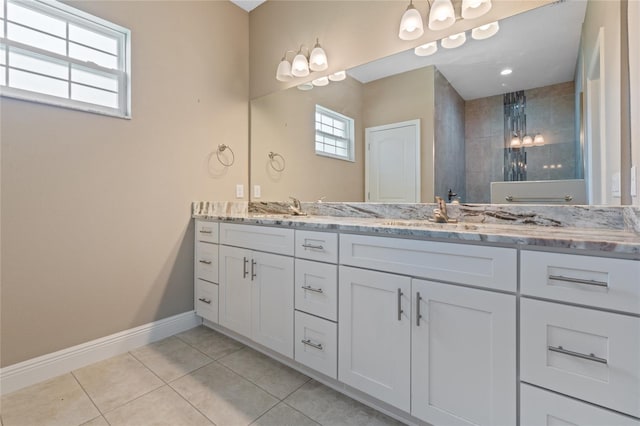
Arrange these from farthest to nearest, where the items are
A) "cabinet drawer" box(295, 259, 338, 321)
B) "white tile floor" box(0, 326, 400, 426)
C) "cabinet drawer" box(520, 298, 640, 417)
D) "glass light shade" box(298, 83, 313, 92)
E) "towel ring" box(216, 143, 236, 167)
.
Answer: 1. "towel ring" box(216, 143, 236, 167)
2. "glass light shade" box(298, 83, 313, 92)
3. "cabinet drawer" box(295, 259, 338, 321)
4. "white tile floor" box(0, 326, 400, 426)
5. "cabinet drawer" box(520, 298, 640, 417)

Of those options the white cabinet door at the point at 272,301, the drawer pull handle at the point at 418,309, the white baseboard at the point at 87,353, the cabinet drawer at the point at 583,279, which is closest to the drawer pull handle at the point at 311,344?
the white cabinet door at the point at 272,301

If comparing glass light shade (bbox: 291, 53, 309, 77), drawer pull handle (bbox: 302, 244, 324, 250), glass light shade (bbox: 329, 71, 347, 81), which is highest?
glass light shade (bbox: 291, 53, 309, 77)

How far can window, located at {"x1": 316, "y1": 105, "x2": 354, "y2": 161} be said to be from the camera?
2.19 metres

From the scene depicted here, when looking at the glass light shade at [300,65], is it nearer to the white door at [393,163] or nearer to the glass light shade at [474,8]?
the white door at [393,163]

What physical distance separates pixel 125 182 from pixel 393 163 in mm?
1786

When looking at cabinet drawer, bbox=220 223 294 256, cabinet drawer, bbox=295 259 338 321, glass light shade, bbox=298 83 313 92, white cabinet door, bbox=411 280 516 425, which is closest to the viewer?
white cabinet door, bbox=411 280 516 425

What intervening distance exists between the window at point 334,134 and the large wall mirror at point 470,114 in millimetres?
13

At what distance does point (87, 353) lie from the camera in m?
1.81

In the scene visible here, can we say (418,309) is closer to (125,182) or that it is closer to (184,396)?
(184,396)

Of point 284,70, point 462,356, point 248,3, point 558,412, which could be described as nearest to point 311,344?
point 462,356

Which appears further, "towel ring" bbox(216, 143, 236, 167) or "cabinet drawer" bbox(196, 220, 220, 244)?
"towel ring" bbox(216, 143, 236, 167)

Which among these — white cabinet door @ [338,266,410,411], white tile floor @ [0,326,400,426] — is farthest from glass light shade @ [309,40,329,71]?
white tile floor @ [0,326,400,426]

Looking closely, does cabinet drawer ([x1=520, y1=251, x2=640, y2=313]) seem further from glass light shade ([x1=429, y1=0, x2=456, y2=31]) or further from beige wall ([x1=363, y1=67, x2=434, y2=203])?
glass light shade ([x1=429, y1=0, x2=456, y2=31])

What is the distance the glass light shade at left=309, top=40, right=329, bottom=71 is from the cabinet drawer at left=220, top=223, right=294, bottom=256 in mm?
1315
